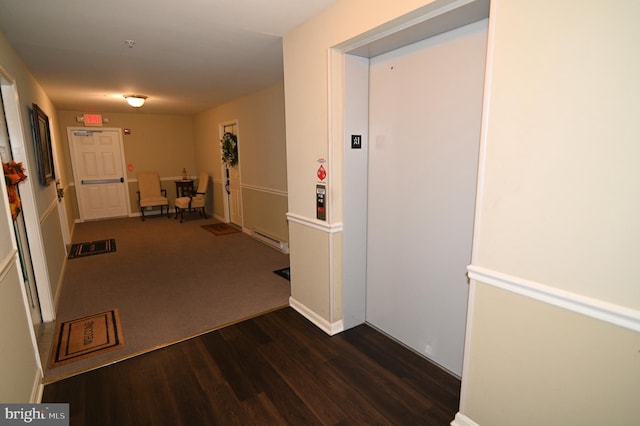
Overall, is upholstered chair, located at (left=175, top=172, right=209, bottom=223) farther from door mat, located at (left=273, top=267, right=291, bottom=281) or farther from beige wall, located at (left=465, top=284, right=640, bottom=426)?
beige wall, located at (left=465, top=284, right=640, bottom=426)

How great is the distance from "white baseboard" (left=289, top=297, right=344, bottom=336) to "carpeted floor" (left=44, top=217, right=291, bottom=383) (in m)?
0.25

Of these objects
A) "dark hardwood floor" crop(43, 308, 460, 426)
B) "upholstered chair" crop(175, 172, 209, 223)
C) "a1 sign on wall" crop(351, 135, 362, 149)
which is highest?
"a1 sign on wall" crop(351, 135, 362, 149)

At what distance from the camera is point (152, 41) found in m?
2.63

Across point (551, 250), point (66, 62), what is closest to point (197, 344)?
point (551, 250)

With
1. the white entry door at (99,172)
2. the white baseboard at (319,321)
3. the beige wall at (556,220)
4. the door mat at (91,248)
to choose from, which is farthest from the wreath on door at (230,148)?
the beige wall at (556,220)

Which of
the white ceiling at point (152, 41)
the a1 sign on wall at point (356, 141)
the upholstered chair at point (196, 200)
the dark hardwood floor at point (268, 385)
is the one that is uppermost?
the white ceiling at point (152, 41)

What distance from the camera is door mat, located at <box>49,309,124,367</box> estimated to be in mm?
2330

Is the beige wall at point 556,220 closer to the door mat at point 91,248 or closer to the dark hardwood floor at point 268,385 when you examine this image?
the dark hardwood floor at point 268,385

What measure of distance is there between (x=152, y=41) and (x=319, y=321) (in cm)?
270

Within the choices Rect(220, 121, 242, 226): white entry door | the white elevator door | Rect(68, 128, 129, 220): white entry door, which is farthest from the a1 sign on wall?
Rect(68, 128, 129, 220): white entry door

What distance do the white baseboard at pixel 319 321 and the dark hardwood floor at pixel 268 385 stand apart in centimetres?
5

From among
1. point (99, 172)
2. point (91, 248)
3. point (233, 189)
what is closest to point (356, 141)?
point (233, 189)

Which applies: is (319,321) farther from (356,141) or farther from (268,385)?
(356,141)

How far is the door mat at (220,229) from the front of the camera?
5.86 m
